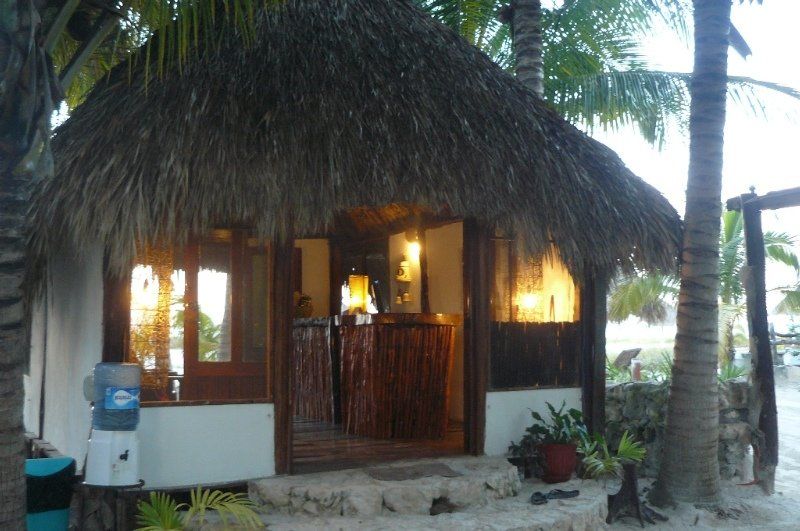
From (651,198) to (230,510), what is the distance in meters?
4.08

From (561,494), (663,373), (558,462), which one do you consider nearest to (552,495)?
(561,494)

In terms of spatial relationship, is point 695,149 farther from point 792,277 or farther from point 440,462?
point 792,277

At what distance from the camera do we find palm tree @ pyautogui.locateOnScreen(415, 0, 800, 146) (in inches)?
427

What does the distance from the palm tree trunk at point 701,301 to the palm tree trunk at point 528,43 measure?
2890 mm

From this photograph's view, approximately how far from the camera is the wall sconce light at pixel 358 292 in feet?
28.1

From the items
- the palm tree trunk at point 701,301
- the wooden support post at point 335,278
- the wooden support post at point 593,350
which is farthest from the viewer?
the wooden support post at point 335,278

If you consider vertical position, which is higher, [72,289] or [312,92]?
[312,92]

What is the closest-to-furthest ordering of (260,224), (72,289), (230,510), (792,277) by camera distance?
(230,510) < (260,224) < (72,289) < (792,277)

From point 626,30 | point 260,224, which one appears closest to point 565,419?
point 260,224

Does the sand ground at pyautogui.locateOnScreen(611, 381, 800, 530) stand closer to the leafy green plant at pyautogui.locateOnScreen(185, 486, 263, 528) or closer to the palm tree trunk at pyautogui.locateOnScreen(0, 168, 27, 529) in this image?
the leafy green plant at pyautogui.locateOnScreen(185, 486, 263, 528)

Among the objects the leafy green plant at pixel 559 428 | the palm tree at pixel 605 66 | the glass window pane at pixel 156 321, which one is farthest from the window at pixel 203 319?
the palm tree at pixel 605 66

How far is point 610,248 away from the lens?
6.21m

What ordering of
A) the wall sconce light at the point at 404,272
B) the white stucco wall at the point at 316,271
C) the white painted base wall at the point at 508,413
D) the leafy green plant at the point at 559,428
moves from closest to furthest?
1. the leafy green plant at the point at 559,428
2. the white painted base wall at the point at 508,413
3. the wall sconce light at the point at 404,272
4. the white stucco wall at the point at 316,271

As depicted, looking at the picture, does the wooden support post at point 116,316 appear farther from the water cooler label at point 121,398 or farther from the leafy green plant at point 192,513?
the leafy green plant at point 192,513
